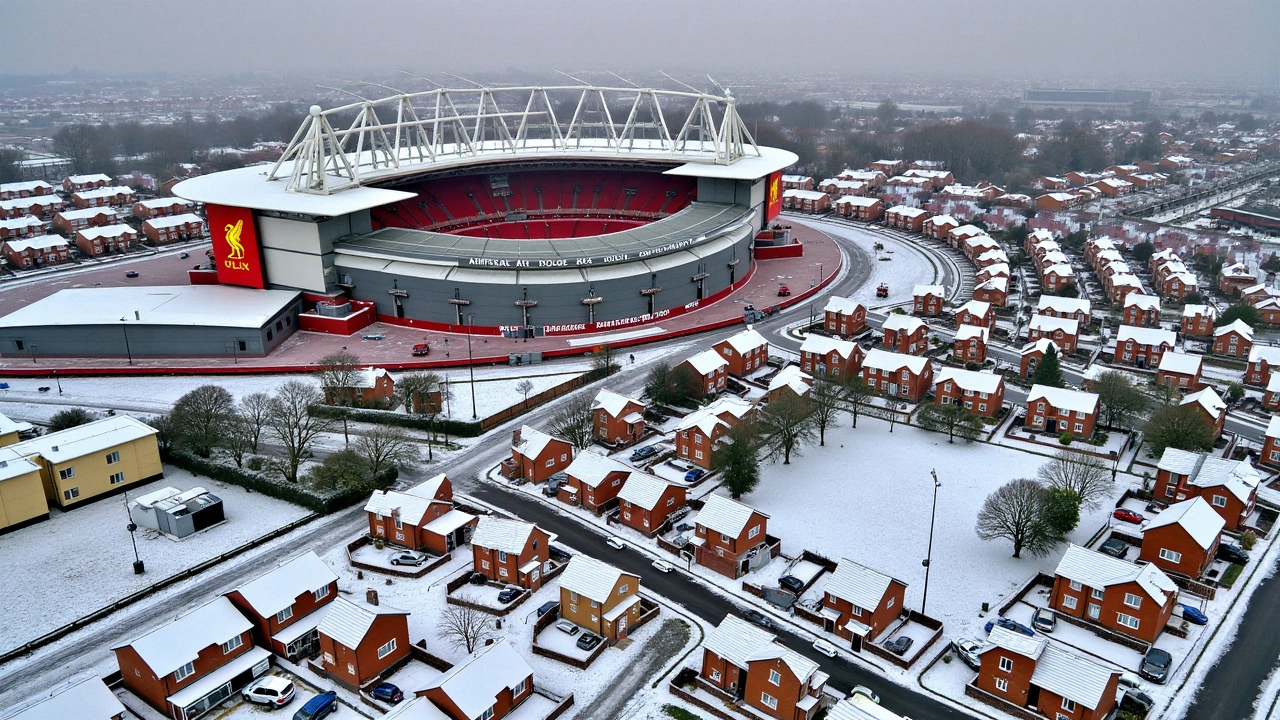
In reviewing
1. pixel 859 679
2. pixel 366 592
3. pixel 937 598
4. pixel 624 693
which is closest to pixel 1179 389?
pixel 937 598

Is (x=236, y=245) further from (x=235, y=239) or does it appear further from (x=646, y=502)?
(x=646, y=502)

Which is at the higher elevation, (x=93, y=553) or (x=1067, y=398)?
(x=1067, y=398)

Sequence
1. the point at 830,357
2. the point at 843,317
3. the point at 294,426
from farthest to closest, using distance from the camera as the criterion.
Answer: the point at 843,317 < the point at 830,357 < the point at 294,426

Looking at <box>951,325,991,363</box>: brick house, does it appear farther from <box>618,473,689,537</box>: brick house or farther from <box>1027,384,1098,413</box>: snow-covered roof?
<box>618,473,689,537</box>: brick house

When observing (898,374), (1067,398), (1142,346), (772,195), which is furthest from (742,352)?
(772,195)

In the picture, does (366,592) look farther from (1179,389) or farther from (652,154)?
(652,154)

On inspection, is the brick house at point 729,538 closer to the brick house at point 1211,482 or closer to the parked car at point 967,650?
the parked car at point 967,650

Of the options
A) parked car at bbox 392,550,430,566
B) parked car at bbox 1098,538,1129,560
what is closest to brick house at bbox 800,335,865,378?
parked car at bbox 1098,538,1129,560
